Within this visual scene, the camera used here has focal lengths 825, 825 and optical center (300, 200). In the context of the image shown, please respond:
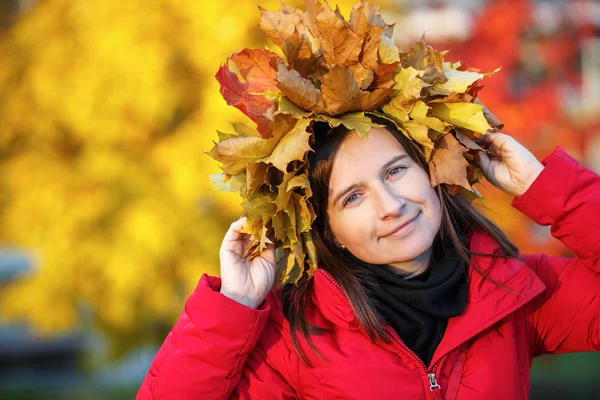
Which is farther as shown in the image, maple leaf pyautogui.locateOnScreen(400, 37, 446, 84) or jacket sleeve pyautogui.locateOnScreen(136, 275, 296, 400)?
maple leaf pyautogui.locateOnScreen(400, 37, 446, 84)

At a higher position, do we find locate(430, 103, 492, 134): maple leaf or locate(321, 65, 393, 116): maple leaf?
locate(321, 65, 393, 116): maple leaf

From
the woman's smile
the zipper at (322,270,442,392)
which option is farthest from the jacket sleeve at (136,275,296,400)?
the woman's smile

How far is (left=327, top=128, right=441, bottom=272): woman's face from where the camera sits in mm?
2639

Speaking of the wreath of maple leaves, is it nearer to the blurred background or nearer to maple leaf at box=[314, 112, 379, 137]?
maple leaf at box=[314, 112, 379, 137]

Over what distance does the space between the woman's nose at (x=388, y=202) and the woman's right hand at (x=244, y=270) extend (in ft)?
1.40

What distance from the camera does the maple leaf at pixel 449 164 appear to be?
270 cm

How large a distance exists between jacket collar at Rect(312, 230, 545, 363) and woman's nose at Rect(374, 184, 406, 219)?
29cm

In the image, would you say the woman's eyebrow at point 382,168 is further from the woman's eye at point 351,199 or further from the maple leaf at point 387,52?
the maple leaf at point 387,52

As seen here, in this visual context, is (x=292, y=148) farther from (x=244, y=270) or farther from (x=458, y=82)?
(x=458, y=82)

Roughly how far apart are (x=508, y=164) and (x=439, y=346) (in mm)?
710

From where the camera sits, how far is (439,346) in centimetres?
260

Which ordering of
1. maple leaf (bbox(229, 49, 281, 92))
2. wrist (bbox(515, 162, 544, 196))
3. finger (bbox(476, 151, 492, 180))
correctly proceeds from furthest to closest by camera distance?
finger (bbox(476, 151, 492, 180)) < wrist (bbox(515, 162, 544, 196)) < maple leaf (bbox(229, 49, 281, 92))

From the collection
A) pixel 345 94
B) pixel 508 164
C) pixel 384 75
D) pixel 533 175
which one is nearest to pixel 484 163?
pixel 508 164

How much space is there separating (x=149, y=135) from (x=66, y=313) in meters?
1.90
